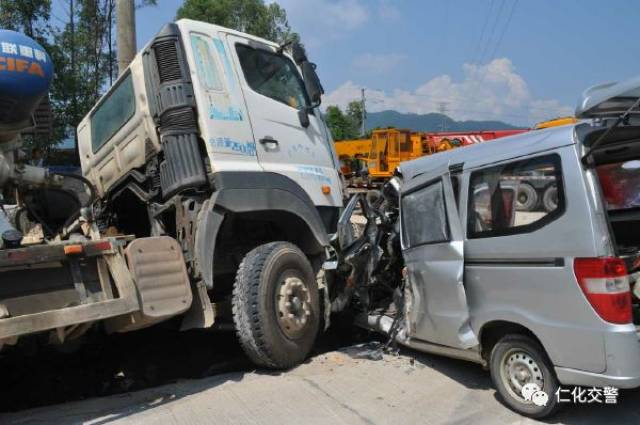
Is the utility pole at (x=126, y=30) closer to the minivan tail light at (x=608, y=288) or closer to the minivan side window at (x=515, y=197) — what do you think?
the minivan side window at (x=515, y=197)

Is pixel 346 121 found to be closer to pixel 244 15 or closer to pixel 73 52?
pixel 244 15

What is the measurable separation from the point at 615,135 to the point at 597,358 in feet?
4.90

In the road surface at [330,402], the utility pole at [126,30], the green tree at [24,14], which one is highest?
the green tree at [24,14]

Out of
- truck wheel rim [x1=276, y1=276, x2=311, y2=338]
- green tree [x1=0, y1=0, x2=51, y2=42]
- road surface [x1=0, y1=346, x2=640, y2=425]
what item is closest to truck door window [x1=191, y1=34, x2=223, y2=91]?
truck wheel rim [x1=276, y1=276, x2=311, y2=338]

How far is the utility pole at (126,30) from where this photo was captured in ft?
25.7

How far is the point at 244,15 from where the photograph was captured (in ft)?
93.6

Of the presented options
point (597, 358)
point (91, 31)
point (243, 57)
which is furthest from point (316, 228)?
point (91, 31)

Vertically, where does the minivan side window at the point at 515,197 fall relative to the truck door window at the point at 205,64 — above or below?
below

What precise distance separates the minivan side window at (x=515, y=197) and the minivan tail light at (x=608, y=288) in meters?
0.38

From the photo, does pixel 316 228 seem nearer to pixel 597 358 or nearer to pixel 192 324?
pixel 192 324

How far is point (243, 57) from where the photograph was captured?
527 cm

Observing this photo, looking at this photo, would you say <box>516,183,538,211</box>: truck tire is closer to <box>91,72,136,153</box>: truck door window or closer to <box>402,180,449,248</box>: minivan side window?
<box>402,180,449,248</box>: minivan side window

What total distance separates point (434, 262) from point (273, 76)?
7.93 ft

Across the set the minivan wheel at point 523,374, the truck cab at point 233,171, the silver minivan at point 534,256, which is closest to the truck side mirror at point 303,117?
the truck cab at point 233,171
